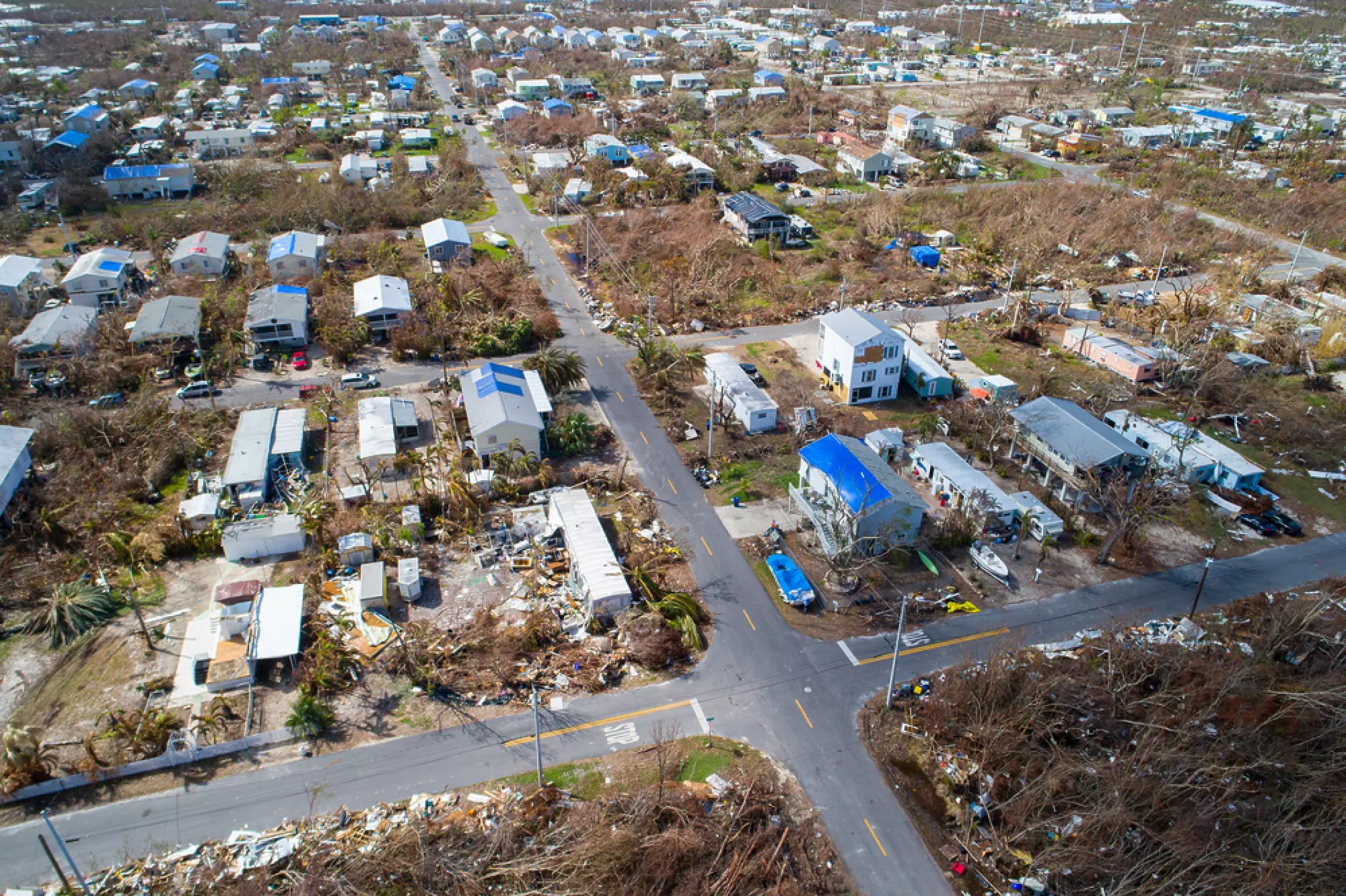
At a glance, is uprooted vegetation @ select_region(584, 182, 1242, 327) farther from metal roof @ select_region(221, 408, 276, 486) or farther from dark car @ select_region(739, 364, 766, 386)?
metal roof @ select_region(221, 408, 276, 486)

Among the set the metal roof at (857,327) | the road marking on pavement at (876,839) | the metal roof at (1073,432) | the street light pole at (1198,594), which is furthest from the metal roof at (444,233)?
the street light pole at (1198,594)

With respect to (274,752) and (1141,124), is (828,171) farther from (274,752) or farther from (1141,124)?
(274,752)

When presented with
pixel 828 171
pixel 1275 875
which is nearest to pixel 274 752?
pixel 1275 875

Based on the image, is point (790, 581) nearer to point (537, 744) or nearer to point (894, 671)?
point (894, 671)

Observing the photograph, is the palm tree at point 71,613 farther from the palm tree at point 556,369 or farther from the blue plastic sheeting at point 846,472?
the blue plastic sheeting at point 846,472

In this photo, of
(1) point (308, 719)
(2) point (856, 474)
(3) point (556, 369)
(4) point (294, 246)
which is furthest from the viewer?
(4) point (294, 246)

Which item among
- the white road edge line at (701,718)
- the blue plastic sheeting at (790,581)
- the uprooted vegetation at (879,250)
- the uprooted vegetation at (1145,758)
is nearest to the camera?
the uprooted vegetation at (1145,758)

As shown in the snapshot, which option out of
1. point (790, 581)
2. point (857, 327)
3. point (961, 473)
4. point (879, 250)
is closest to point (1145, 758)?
point (790, 581)
